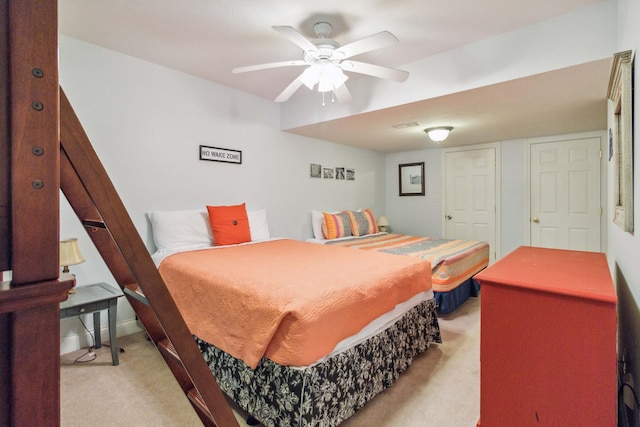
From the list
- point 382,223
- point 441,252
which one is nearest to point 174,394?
point 441,252

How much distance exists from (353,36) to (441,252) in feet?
7.59

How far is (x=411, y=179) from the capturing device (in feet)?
19.0

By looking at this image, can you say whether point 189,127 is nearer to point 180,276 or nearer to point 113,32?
point 113,32

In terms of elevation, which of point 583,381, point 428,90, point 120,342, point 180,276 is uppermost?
point 428,90

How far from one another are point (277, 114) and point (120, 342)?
2998mm

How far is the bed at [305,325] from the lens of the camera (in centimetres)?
145

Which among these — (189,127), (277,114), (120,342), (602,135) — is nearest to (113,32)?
(189,127)

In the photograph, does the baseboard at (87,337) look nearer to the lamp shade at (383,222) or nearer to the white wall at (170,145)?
the white wall at (170,145)

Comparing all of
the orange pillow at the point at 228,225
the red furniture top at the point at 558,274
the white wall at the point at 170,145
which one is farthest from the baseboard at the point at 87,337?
the red furniture top at the point at 558,274

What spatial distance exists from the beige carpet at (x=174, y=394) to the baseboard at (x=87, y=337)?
0.07m

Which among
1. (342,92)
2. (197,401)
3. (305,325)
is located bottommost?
(197,401)

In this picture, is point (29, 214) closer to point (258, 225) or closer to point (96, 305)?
point (96, 305)

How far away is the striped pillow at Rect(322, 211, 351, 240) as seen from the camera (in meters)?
4.33

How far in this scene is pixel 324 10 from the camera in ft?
6.90
